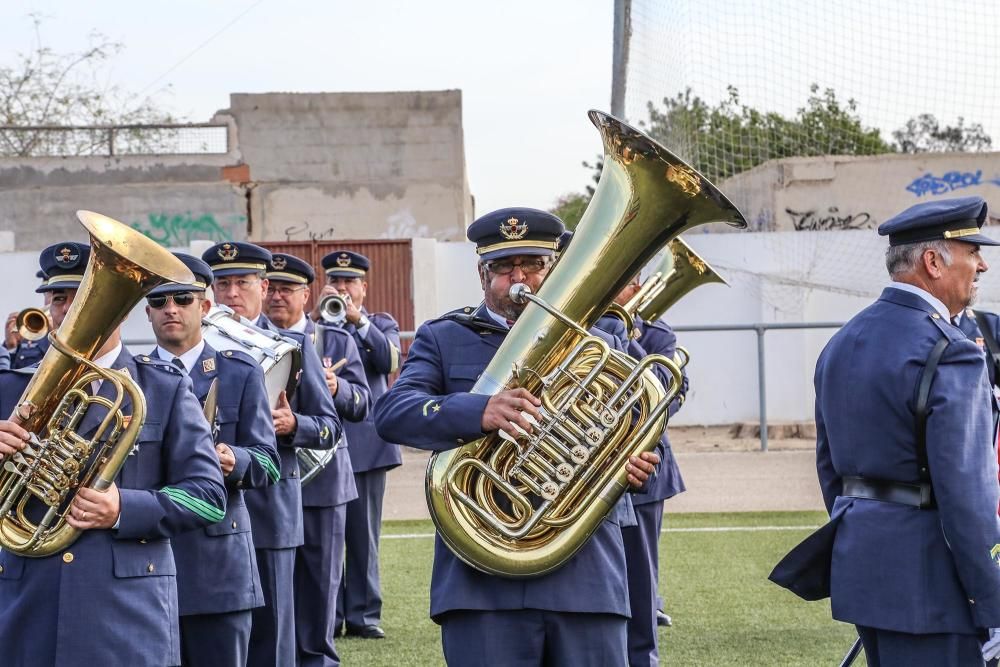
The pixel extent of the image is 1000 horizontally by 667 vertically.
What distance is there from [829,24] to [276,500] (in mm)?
6415

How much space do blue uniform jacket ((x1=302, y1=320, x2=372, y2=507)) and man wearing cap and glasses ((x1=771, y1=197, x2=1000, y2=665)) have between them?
325cm

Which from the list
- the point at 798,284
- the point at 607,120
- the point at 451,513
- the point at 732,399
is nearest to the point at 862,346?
the point at 607,120

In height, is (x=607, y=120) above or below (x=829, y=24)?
below

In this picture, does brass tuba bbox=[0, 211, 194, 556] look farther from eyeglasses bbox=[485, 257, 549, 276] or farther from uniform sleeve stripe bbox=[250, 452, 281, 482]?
uniform sleeve stripe bbox=[250, 452, 281, 482]

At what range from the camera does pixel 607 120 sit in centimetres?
402

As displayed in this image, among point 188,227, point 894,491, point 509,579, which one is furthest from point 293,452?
point 188,227

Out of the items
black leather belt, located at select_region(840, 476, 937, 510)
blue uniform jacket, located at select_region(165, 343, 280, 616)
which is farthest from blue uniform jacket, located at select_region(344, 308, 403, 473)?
black leather belt, located at select_region(840, 476, 937, 510)

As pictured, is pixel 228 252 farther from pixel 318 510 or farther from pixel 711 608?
pixel 711 608

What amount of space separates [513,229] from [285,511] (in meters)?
2.04

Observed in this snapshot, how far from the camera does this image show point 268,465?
5.02m

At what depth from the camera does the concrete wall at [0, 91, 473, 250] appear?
71.6 feet

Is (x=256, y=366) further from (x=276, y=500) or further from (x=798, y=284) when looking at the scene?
(x=798, y=284)

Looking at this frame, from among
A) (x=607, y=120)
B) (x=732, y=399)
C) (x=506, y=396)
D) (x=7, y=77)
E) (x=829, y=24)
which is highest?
(x=7, y=77)

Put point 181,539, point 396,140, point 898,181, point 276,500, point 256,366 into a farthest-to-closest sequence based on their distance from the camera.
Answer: point 396,140 < point 898,181 < point 276,500 < point 256,366 < point 181,539
